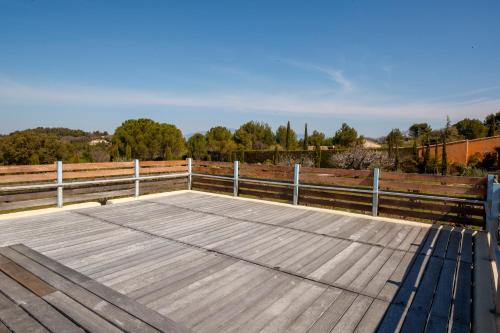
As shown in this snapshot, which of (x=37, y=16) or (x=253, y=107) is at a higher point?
(x=37, y=16)

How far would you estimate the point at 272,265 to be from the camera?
3369 millimetres

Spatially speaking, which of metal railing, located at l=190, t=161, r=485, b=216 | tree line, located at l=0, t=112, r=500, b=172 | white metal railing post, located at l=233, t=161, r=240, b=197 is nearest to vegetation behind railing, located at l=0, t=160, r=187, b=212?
metal railing, located at l=190, t=161, r=485, b=216

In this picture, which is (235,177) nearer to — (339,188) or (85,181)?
(339,188)

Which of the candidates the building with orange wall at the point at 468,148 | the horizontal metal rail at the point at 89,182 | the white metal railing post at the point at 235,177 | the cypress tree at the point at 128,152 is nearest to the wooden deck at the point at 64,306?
the horizontal metal rail at the point at 89,182

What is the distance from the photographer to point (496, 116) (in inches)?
1614

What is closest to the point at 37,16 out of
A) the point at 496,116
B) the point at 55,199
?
the point at 55,199

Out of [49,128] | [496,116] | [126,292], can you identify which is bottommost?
[126,292]

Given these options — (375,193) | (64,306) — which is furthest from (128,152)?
(64,306)

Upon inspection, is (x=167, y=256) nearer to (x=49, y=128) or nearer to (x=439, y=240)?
(x=439, y=240)

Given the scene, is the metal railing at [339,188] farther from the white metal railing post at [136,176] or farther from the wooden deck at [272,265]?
the white metal railing post at [136,176]

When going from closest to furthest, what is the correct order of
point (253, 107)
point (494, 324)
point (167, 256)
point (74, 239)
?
point (494, 324)
point (167, 256)
point (74, 239)
point (253, 107)

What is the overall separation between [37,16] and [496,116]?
5152 cm

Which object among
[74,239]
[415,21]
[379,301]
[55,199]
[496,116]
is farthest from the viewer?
[496,116]

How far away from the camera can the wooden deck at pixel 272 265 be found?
2.35m
